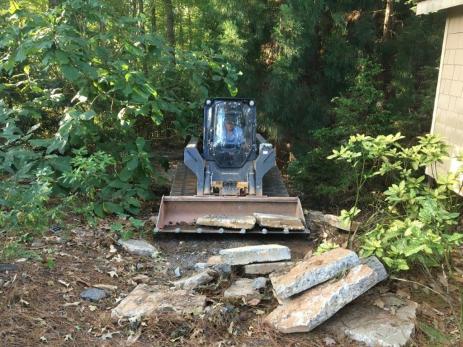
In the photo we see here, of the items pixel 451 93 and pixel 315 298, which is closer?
pixel 315 298

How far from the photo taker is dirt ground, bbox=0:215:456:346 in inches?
135

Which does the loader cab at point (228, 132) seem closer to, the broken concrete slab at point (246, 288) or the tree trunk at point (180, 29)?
the broken concrete slab at point (246, 288)

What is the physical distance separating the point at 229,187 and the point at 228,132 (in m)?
0.97

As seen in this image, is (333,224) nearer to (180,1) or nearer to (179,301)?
(179,301)

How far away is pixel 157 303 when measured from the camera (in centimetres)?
387

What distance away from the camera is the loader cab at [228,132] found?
758 cm

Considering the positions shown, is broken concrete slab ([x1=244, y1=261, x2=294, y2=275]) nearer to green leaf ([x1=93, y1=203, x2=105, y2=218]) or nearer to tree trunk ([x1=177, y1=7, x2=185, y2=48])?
green leaf ([x1=93, y1=203, x2=105, y2=218])

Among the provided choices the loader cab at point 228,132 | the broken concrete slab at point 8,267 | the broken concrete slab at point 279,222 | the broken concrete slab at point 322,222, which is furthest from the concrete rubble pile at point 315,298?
the loader cab at point 228,132

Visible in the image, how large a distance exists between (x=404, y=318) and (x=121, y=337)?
2.15 metres

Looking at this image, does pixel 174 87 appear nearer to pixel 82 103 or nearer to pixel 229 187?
pixel 82 103

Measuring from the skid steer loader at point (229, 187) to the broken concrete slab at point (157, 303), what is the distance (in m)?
1.97

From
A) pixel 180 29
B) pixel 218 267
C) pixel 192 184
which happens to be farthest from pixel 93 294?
pixel 180 29

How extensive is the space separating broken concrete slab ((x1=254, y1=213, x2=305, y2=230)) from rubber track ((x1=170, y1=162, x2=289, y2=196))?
1.13 m

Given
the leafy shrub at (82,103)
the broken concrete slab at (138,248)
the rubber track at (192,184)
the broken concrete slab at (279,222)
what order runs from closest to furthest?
the broken concrete slab at (138,248) → the leafy shrub at (82,103) → the broken concrete slab at (279,222) → the rubber track at (192,184)
